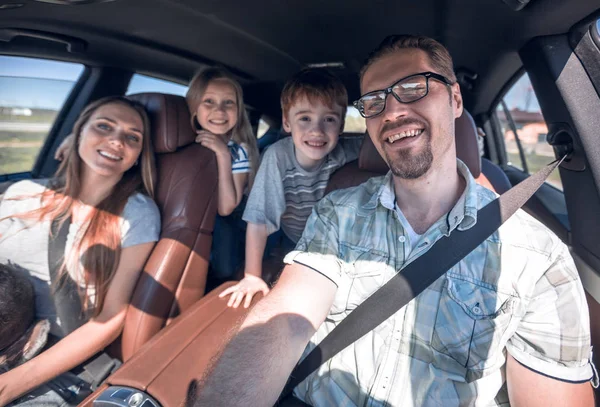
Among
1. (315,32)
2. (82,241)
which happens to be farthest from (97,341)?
(315,32)

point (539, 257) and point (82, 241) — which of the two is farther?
point (82, 241)

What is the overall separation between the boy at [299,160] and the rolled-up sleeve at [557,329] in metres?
1.13

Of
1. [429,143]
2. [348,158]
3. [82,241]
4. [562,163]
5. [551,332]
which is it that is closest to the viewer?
[551,332]

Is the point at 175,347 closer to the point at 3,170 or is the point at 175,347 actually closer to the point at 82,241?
the point at 82,241

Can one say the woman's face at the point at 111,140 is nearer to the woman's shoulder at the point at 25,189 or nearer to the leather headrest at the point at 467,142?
the woman's shoulder at the point at 25,189

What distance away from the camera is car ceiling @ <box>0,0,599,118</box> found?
5.92ft

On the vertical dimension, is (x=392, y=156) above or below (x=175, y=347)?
above

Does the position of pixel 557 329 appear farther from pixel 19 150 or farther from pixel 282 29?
pixel 19 150

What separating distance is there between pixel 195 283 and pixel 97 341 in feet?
1.64

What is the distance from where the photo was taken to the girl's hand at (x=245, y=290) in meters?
1.67

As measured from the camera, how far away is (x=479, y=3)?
68.5 inches

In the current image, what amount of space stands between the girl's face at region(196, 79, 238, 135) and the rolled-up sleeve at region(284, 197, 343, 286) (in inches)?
43.9

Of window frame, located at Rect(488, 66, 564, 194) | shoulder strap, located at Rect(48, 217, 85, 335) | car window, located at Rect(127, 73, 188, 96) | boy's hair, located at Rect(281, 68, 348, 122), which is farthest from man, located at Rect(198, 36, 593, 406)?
car window, located at Rect(127, 73, 188, 96)

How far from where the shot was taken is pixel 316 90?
196 cm
